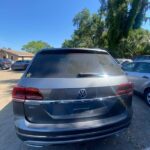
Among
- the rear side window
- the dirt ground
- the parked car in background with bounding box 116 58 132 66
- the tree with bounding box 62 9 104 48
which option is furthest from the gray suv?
the tree with bounding box 62 9 104 48

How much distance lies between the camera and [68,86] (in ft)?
9.80

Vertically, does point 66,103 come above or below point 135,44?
below

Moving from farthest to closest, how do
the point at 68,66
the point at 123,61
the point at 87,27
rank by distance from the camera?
the point at 87,27
the point at 123,61
the point at 68,66

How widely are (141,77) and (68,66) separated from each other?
456cm

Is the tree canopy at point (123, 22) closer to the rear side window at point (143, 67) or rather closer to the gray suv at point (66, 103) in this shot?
the rear side window at point (143, 67)

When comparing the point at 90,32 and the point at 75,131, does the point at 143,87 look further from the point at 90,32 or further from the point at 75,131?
the point at 90,32

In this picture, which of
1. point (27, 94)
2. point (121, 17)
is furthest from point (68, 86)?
point (121, 17)

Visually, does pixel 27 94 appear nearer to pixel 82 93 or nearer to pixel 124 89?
pixel 82 93

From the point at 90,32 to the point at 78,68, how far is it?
4035 cm

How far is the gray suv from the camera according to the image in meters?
2.96

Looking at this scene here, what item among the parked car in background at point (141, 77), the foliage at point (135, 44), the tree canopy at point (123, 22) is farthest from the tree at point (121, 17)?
the parked car in background at point (141, 77)

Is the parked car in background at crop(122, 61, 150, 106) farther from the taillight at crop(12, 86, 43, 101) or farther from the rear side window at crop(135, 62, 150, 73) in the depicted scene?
the taillight at crop(12, 86, 43, 101)

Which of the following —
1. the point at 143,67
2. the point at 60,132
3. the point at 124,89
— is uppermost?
the point at 124,89

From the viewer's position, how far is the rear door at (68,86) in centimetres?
297
